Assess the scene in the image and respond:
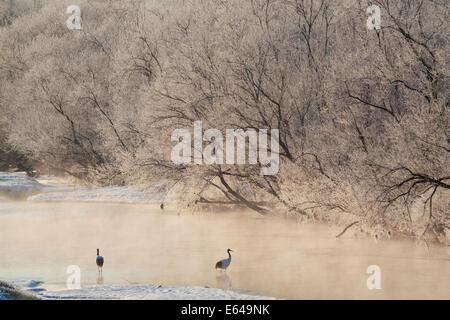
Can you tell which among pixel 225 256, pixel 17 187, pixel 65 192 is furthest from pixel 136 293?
pixel 17 187

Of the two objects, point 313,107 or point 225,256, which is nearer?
point 225,256

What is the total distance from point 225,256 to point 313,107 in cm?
727

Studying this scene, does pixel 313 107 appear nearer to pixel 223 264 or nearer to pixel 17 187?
pixel 223 264

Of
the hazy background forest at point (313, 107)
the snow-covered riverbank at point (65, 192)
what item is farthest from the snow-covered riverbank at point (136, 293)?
the snow-covered riverbank at point (65, 192)

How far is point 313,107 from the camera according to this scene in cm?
2038

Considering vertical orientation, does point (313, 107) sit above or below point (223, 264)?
above

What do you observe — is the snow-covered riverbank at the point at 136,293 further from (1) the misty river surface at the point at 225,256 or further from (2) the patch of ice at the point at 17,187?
(2) the patch of ice at the point at 17,187

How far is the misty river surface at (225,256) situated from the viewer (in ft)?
39.1

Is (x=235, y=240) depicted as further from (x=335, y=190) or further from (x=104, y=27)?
(x=104, y=27)

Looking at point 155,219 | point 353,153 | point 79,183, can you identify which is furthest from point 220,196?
point 79,183

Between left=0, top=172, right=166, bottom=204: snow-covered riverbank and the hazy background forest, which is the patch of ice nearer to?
left=0, top=172, right=166, bottom=204: snow-covered riverbank

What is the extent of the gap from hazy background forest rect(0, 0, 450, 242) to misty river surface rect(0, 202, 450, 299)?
0.75m

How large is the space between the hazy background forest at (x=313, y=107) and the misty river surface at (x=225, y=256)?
2.46ft
